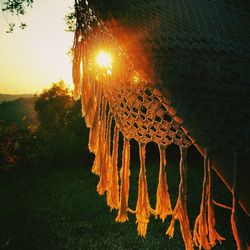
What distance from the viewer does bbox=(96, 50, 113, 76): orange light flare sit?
118 centimetres

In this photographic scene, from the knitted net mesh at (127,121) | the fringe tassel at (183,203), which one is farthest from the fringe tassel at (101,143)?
the fringe tassel at (183,203)

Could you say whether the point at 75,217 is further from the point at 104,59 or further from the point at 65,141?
the point at 65,141

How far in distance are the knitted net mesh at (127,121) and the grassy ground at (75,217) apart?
4.09 m

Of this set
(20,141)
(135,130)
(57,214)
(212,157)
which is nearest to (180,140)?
(212,157)

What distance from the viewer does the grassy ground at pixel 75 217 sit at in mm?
5199

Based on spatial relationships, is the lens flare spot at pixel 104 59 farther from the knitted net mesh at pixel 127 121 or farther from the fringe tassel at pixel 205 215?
the fringe tassel at pixel 205 215

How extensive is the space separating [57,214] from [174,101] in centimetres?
639

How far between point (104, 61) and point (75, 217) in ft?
18.8

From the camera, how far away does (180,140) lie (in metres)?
0.91

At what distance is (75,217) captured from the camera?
648 centimetres

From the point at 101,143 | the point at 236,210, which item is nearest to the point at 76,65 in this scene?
the point at 101,143

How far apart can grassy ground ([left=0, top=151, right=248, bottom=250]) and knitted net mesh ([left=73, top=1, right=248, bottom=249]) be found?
4.09 meters

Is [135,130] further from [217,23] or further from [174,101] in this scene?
[217,23]

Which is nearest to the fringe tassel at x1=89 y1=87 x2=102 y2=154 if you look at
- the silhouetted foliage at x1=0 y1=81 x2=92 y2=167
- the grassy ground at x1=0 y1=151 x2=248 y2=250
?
the grassy ground at x1=0 y1=151 x2=248 y2=250
